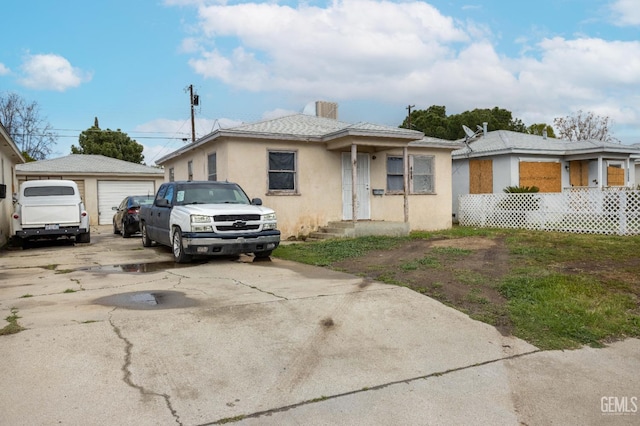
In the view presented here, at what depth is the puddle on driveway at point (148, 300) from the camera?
6.20 meters

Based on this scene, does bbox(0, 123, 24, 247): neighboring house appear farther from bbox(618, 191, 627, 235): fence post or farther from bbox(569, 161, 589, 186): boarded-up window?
bbox(569, 161, 589, 186): boarded-up window

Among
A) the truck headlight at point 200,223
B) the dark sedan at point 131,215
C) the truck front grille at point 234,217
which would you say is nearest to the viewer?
the truck headlight at point 200,223

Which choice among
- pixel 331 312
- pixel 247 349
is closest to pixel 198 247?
pixel 331 312

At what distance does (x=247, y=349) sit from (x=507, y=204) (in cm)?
1632

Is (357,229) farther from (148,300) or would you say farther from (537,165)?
(537,165)

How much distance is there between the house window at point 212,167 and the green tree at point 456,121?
2867 cm

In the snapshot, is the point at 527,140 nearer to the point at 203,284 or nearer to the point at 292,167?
the point at 292,167

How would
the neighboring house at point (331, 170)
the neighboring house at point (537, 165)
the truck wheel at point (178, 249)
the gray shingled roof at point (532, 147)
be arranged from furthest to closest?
the neighboring house at point (537, 165) → the gray shingled roof at point (532, 147) → the neighboring house at point (331, 170) → the truck wheel at point (178, 249)

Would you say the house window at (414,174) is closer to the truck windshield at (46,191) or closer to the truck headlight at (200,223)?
the truck headlight at (200,223)

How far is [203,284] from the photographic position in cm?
773

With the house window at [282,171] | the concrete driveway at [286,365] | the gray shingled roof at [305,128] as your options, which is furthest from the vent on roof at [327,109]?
the concrete driveway at [286,365]

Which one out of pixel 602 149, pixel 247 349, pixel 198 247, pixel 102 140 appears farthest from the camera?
pixel 102 140

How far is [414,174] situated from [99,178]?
1718cm

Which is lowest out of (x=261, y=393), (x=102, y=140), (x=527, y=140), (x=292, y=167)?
(x=261, y=393)
